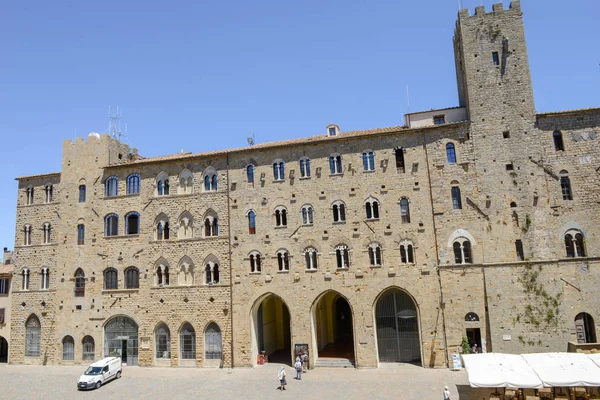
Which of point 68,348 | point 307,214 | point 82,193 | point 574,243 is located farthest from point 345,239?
point 68,348

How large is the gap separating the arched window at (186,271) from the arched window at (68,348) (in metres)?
9.58

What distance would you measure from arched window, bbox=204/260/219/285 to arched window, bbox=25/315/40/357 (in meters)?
13.7

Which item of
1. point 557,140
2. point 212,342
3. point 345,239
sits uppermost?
point 557,140

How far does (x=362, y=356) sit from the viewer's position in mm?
28266

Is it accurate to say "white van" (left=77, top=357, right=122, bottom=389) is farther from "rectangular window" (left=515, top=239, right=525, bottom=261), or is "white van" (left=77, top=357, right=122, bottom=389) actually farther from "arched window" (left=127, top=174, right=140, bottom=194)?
"rectangular window" (left=515, top=239, right=525, bottom=261)

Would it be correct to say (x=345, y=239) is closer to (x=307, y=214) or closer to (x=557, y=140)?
(x=307, y=214)

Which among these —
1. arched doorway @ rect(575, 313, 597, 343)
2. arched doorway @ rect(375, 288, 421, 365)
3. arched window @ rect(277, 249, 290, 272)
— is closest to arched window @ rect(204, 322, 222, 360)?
arched window @ rect(277, 249, 290, 272)

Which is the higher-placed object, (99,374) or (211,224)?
(211,224)

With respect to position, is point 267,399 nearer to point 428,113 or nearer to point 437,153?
point 437,153

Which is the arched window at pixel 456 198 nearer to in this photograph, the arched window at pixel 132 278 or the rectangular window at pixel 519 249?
the rectangular window at pixel 519 249

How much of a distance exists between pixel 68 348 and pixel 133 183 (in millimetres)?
12977

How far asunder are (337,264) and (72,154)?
22799 mm

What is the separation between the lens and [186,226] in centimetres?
3241

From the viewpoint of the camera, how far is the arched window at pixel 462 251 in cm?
2795
